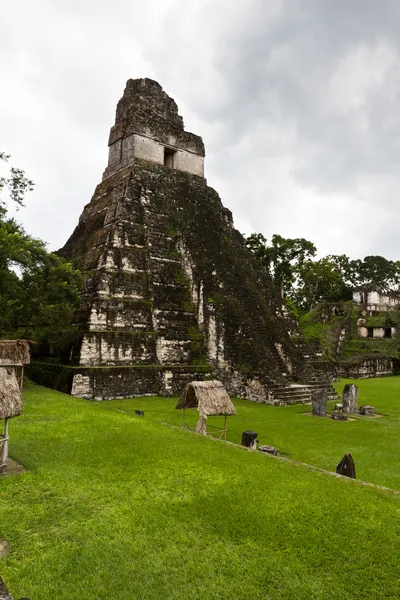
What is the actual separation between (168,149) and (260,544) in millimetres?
18474

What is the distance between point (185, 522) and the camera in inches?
183

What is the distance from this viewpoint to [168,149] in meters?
19.9

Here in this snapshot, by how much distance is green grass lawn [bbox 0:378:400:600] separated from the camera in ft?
11.8

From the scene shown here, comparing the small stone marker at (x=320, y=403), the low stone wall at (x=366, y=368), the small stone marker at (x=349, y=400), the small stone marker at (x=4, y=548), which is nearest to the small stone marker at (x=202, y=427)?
the small stone marker at (x=4, y=548)

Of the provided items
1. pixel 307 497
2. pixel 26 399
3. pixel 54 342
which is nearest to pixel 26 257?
pixel 54 342

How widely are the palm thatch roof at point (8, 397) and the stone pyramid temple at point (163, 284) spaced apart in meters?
7.33

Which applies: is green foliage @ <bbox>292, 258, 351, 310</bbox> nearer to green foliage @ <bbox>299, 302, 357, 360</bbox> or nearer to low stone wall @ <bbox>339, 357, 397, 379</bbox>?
green foliage @ <bbox>299, 302, 357, 360</bbox>

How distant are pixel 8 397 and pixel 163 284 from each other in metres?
10.7

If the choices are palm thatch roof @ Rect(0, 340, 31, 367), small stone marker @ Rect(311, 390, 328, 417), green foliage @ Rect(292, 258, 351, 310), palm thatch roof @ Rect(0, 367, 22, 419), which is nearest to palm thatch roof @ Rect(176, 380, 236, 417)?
palm thatch roof @ Rect(0, 367, 22, 419)

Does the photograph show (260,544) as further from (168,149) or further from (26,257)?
(168,149)

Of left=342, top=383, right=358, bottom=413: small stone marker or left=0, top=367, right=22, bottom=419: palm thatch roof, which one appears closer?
left=0, top=367, right=22, bottom=419: palm thatch roof

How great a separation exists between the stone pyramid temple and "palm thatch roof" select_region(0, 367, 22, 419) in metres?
7.33

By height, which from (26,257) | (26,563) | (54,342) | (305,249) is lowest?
(26,563)

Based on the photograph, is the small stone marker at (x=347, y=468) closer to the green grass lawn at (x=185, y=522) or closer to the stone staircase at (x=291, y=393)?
the green grass lawn at (x=185, y=522)
